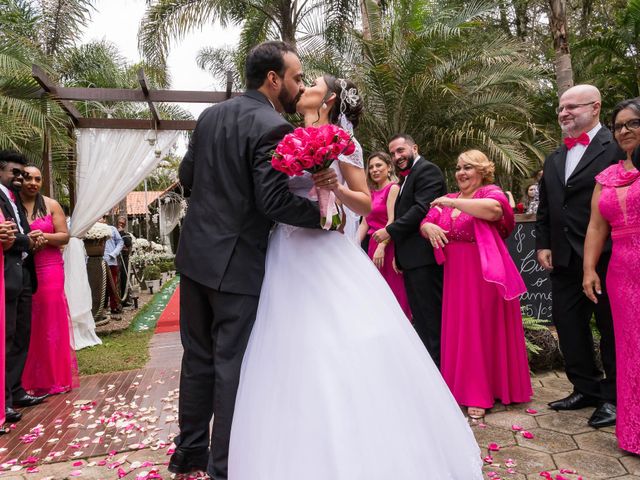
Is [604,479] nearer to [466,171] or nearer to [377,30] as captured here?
[466,171]

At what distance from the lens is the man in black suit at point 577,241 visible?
3635 mm

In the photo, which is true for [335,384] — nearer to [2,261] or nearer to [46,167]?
[2,261]

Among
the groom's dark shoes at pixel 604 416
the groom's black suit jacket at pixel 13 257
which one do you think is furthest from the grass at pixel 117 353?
the groom's dark shoes at pixel 604 416

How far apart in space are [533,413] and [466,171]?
73.8 inches

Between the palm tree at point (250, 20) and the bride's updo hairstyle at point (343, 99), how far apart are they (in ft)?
35.7

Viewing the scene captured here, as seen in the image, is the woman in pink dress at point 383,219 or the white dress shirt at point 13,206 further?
the woman in pink dress at point 383,219

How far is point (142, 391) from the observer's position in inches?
195

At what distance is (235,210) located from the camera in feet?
8.25

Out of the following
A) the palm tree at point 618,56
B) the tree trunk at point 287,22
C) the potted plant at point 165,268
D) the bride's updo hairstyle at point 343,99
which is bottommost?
the potted plant at point 165,268

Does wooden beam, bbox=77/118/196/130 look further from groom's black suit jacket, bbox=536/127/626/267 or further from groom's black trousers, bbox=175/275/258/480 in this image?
groom's black suit jacket, bbox=536/127/626/267

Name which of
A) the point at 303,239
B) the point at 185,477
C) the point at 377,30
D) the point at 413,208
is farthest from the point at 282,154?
the point at 377,30

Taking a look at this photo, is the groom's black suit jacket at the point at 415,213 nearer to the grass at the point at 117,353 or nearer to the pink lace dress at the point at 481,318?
the pink lace dress at the point at 481,318

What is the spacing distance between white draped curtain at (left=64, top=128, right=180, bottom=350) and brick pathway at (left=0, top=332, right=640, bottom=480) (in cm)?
280

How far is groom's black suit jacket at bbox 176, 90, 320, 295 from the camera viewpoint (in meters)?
2.39
